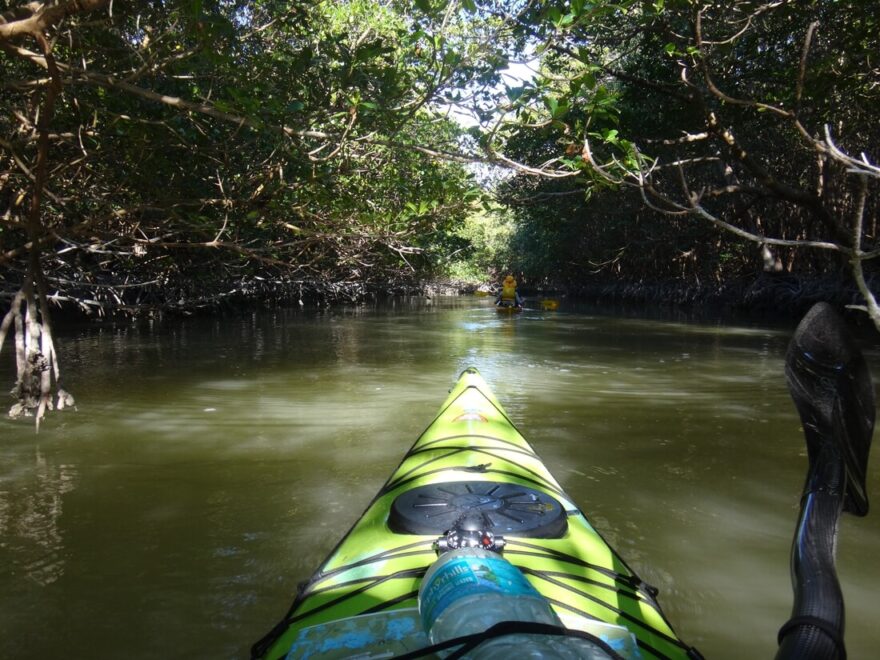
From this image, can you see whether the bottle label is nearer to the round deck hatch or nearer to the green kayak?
the green kayak

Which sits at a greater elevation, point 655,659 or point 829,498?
point 829,498

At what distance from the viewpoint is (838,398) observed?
1036 mm

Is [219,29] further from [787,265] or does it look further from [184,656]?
[787,265]

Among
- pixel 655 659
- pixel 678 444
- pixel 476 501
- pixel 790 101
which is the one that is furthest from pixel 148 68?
pixel 790 101

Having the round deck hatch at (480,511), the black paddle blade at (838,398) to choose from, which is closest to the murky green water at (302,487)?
the round deck hatch at (480,511)

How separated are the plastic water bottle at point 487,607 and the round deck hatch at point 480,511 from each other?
52 cm

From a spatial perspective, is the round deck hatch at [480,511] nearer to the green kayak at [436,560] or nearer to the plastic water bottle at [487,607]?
the green kayak at [436,560]

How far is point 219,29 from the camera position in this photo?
298 centimetres

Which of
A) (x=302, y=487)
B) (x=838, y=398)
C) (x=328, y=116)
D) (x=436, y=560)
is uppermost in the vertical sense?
(x=328, y=116)

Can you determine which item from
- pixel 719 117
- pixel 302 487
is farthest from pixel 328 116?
pixel 719 117

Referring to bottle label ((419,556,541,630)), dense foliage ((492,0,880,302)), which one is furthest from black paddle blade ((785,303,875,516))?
dense foliage ((492,0,880,302))

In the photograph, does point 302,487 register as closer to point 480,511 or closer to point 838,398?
point 480,511

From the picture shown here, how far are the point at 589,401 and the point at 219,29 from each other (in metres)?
4.01

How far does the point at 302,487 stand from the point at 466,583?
91.5 inches
